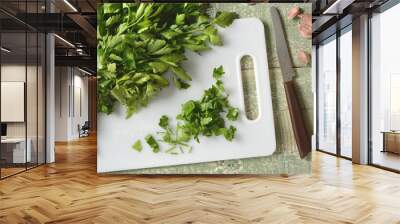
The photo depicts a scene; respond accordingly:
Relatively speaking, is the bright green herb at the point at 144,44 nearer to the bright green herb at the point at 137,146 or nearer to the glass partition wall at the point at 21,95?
the bright green herb at the point at 137,146

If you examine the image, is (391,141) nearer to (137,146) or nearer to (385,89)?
(385,89)

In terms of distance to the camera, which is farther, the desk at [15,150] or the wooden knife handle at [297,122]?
the desk at [15,150]

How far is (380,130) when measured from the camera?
21.7ft

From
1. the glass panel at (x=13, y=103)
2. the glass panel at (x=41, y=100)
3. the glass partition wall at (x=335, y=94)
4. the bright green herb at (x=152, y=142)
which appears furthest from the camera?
the glass partition wall at (x=335, y=94)

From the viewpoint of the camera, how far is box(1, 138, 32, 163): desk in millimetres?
5568

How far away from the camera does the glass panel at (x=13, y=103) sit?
17.8 ft

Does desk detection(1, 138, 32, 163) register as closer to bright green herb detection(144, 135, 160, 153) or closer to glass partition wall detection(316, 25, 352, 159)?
bright green herb detection(144, 135, 160, 153)

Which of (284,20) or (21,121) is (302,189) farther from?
(21,121)

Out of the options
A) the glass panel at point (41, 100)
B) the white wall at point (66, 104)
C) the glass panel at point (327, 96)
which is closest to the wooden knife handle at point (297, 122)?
the glass panel at point (327, 96)

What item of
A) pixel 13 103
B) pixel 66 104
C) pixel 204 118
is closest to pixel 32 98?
pixel 13 103

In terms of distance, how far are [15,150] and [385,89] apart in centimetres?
615

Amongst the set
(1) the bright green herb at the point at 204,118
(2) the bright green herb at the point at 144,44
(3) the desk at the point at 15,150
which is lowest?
(3) the desk at the point at 15,150

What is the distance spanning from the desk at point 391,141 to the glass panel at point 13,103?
6.00m

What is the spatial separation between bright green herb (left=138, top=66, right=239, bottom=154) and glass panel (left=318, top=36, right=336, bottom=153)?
434 centimetres
